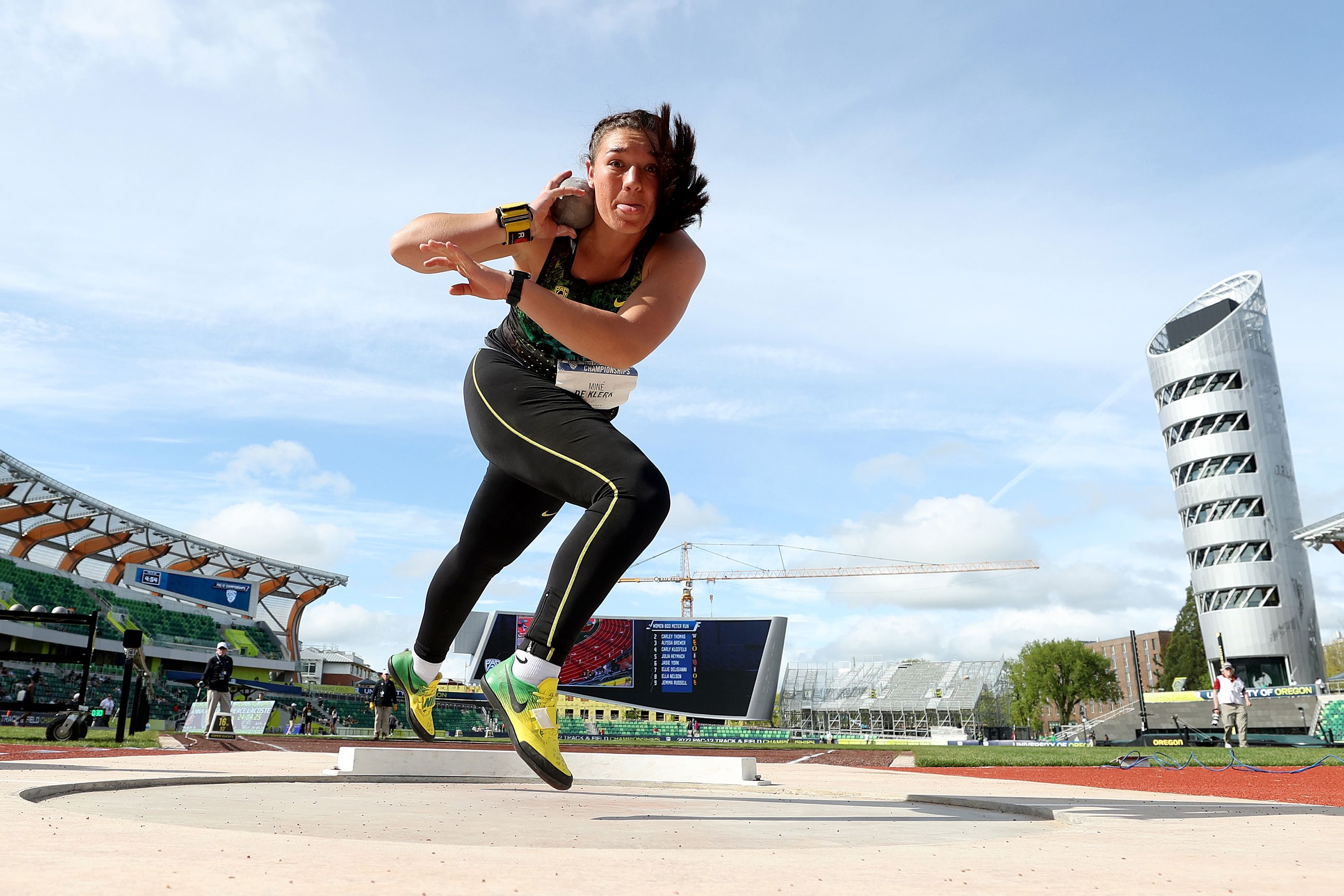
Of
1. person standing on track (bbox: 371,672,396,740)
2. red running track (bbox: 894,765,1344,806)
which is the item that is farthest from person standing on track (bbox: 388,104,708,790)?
person standing on track (bbox: 371,672,396,740)

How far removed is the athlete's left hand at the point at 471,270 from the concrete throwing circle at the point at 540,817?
5.26 feet

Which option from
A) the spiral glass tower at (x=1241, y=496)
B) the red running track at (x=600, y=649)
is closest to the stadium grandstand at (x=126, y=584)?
the red running track at (x=600, y=649)

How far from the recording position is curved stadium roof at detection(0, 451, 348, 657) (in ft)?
120

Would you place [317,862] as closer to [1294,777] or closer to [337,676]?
[1294,777]

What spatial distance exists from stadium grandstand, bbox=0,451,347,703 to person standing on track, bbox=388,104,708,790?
3778cm

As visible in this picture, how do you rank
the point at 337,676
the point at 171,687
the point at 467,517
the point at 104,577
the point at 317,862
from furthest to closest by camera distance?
the point at 337,676 → the point at 104,577 → the point at 171,687 → the point at 467,517 → the point at 317,862

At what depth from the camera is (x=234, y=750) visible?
442 inches

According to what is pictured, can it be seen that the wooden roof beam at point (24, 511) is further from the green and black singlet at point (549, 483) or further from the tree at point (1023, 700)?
the tree at point (1023, 700)

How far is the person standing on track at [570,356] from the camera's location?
294cm

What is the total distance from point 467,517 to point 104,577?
52162mm

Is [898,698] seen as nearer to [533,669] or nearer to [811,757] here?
[811,757]

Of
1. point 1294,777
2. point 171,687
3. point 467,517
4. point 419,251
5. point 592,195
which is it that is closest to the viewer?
point 419,251

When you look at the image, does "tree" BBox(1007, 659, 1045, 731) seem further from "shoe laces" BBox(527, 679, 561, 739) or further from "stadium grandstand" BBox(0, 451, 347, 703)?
"shoe laces" BBox(527, 679, 561, 739)

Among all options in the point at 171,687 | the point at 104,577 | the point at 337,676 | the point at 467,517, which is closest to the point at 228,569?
the point at 104,577
